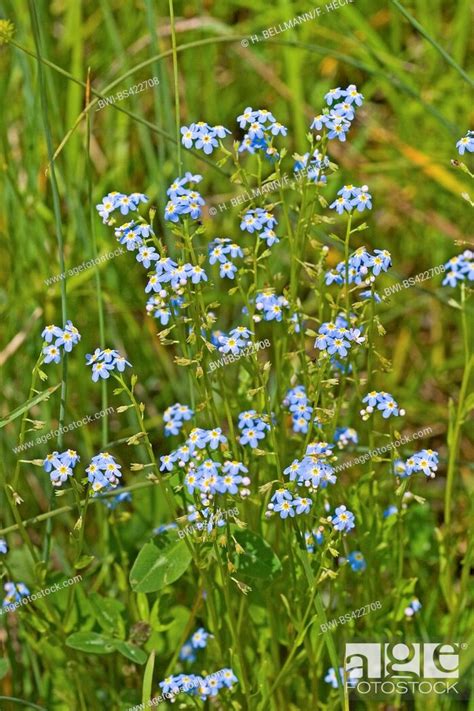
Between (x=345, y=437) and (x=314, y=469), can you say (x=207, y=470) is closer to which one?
(x=314, y=469)

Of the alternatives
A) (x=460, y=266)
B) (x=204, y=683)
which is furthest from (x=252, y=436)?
(x=460, y=266)

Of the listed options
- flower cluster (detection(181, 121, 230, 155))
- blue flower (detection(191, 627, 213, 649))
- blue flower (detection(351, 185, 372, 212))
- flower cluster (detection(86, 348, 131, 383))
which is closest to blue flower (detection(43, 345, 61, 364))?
flower cluster (detection(86, 348, 131, 383))

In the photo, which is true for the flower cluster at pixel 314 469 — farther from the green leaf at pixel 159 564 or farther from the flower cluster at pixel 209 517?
the green leaf at pixel 159 564

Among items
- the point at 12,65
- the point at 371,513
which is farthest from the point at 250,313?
the point at 12,65

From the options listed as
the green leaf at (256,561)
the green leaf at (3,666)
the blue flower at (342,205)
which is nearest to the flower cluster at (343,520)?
the green leaf at (256,561)

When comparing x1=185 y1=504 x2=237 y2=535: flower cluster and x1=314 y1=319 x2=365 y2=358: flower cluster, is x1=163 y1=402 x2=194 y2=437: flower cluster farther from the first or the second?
x1=314 y1=319 x2=365 y2=358: flower cluster
